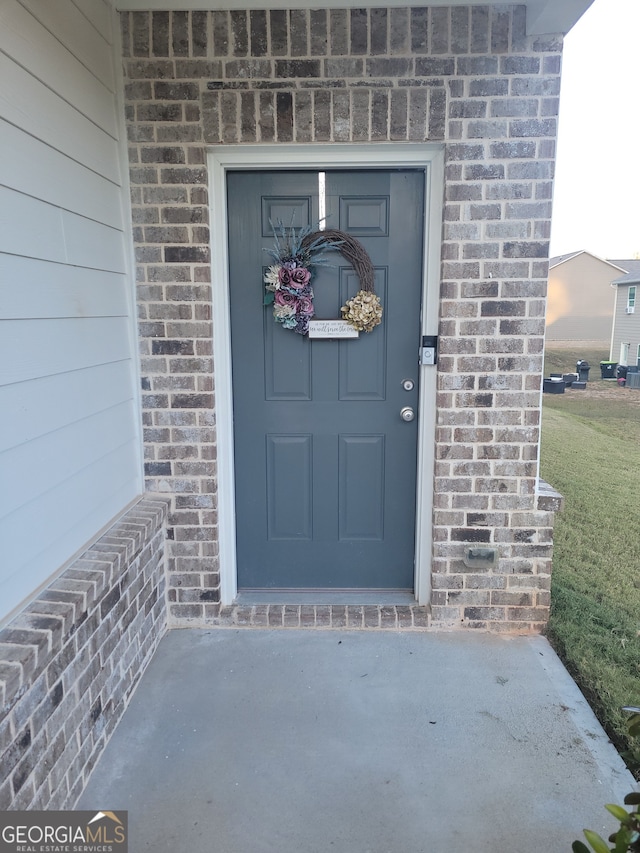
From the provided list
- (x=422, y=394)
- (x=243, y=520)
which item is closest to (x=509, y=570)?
(x=422, y=394)

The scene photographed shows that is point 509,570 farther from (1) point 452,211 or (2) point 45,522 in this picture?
(2) point 45,522

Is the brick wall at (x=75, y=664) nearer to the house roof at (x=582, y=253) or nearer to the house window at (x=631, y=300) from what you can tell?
the house window at (x=631, y=300)

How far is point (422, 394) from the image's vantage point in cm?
271

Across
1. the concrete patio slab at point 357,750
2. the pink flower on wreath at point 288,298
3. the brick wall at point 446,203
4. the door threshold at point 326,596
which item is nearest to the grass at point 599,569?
the concrete patio slab at point 357,750

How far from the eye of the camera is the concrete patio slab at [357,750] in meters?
1.72

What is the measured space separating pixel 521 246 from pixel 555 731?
1.94 meters

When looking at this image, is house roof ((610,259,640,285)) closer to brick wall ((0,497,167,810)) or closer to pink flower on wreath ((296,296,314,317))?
pink flower on wreath ((296,296,314,317))

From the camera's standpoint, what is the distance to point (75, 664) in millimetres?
1826

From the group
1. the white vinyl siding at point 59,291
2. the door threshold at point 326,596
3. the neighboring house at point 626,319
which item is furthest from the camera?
the neighboring house at point 626,319

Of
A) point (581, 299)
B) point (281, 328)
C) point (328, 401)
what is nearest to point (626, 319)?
point (581, 299)

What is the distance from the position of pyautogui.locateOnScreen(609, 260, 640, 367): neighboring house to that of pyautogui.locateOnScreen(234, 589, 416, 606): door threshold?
15.9 m

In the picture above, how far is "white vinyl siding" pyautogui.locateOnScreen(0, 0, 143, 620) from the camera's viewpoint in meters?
1.65
